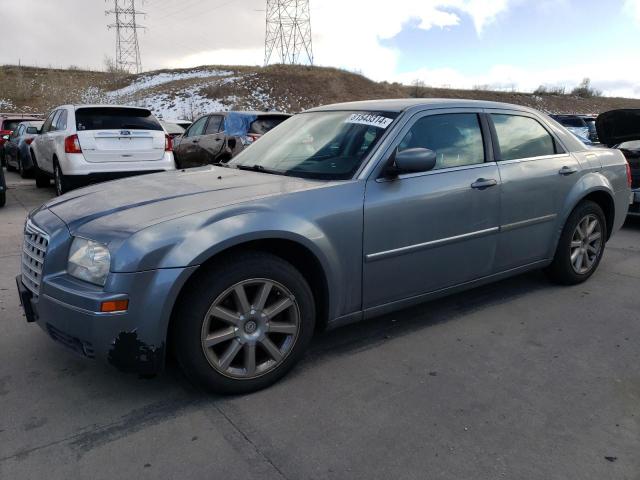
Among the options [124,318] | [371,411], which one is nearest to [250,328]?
[124,318]

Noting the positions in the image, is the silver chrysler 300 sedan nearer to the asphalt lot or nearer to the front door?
the front door

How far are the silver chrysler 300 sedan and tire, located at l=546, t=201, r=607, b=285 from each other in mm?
40

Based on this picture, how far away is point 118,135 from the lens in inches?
329

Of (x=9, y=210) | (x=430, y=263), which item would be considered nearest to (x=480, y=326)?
(x=430, y=263)

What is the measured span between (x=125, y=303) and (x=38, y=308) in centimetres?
66

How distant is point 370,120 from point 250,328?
5.40 feet

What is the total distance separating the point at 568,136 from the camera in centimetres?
469

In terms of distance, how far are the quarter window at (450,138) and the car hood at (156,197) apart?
0.86 metres

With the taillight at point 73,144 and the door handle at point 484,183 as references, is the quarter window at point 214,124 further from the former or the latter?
the door handle at point 484,183

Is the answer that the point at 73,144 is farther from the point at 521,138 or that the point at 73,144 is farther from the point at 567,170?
the point at 567,170

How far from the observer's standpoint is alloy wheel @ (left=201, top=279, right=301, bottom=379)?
109 inches

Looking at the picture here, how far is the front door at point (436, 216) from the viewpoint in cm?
329

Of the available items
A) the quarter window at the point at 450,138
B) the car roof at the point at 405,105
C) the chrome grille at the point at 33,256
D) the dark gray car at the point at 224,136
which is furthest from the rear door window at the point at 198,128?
the chrome grille at the point at 33,256

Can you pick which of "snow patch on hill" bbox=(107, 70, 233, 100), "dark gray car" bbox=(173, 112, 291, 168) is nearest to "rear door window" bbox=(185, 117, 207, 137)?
"dark gray car" bbox=(173, 112, 291, 168)
